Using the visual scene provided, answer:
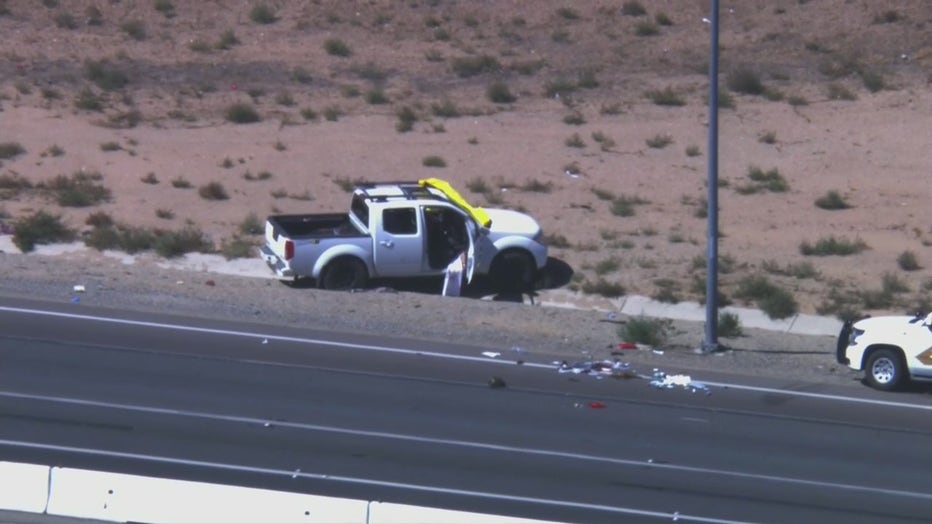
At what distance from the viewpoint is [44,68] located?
44.5 meters

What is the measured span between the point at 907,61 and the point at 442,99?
13.3 metres

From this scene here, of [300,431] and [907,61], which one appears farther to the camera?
[907,61]

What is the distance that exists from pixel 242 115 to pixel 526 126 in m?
7.41

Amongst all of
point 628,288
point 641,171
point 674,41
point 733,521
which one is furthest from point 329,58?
point 733,521

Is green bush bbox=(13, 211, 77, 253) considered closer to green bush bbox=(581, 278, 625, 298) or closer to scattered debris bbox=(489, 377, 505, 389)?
green bush bbox=(581, 278, 625, 298)

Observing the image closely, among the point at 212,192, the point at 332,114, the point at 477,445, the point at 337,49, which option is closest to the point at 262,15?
the point at 337,49

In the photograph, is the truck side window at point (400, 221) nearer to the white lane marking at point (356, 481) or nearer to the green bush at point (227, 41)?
the white lane marking at point (356, 481)

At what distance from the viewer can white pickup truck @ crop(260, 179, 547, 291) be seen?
2455cm

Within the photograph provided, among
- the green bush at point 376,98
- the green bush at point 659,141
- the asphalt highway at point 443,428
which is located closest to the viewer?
the asphalt highway at point 443,428

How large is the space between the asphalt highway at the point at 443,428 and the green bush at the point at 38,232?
7068mm

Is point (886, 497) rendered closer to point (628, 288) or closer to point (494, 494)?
point (494, 494)

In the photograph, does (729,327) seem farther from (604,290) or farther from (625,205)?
(625,205)

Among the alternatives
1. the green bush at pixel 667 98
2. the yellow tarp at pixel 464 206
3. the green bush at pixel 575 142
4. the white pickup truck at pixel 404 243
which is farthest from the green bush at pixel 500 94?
the white pickup truck at pixel 404 243

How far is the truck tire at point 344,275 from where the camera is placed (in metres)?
24.5
